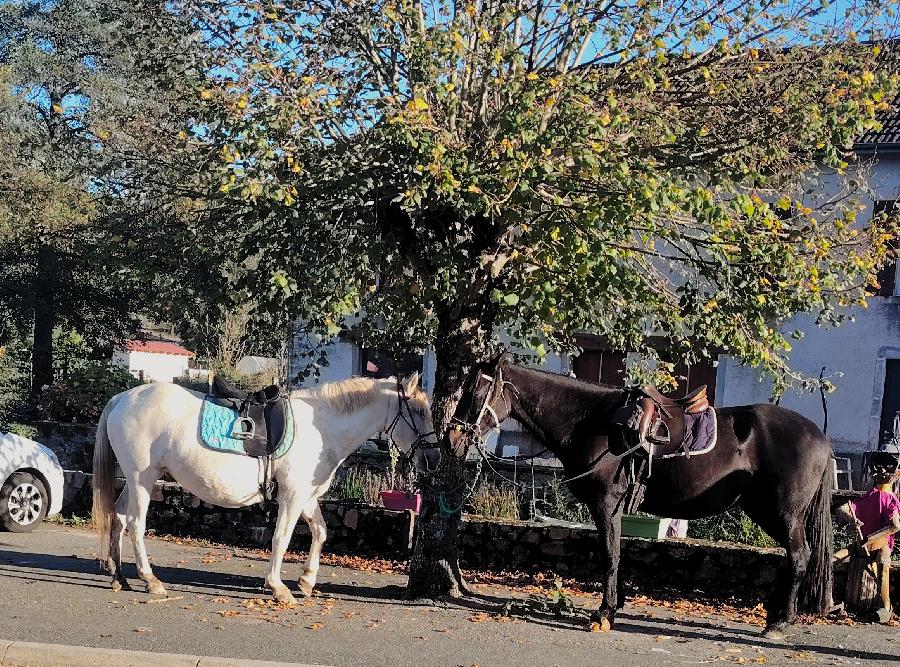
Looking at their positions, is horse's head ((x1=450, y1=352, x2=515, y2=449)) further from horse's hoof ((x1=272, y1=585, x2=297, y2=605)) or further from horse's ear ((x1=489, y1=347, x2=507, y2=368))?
horse's hoof ((x1=272, y1=585, x2=297, y2=605))

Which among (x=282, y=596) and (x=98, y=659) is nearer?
(x=98, y=659)

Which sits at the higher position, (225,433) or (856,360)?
(856,360)

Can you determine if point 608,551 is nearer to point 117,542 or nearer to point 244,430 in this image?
point 244,430

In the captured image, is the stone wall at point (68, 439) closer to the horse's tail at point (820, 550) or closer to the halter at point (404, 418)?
the halter at point (404, 418)

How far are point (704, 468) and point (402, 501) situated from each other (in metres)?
3.83

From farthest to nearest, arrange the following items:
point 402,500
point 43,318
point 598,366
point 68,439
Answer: point 43,318 → point 598,366 → point 68,439 → point 402,500

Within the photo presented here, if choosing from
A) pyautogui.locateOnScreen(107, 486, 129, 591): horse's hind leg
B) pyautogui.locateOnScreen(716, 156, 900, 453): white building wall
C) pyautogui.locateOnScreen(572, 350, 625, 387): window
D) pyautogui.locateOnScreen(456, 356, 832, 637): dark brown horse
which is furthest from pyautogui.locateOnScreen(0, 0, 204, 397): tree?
pyautogui.locateOnScreen(716, 156, 900, 453): white building wall

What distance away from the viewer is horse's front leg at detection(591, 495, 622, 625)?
8547 mm

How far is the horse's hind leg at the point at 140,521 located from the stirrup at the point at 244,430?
0.93 meters

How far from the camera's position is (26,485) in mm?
12539

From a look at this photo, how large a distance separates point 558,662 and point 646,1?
18.8 ft

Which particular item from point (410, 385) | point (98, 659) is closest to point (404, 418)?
point (410, 385)

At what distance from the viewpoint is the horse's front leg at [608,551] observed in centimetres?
855

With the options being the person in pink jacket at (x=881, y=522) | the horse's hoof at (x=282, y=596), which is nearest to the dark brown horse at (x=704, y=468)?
the person in pink jacket at (x=881, y=522)
